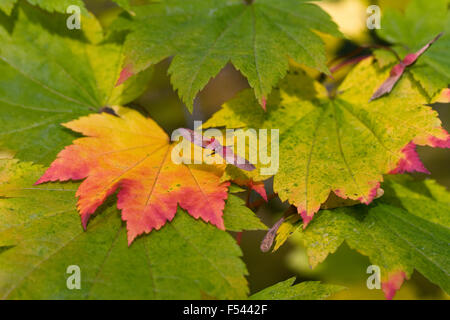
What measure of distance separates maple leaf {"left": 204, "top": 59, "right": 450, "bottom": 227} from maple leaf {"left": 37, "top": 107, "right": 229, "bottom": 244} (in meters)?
0.10

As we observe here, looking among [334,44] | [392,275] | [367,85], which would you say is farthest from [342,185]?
[334,44]

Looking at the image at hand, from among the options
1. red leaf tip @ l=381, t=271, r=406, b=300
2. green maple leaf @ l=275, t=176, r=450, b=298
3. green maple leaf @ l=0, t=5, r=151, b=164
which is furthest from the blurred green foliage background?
red leaf tip @ l=381, t=271, r=406, b=300

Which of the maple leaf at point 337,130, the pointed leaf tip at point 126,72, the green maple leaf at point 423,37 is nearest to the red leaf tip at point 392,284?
the maple leaf at point 337,130

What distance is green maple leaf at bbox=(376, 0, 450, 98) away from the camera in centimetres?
105

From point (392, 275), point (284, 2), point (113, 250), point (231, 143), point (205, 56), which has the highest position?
point (284, 2)

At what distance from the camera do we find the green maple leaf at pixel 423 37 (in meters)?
1.05

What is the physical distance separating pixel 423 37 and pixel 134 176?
3.18ft

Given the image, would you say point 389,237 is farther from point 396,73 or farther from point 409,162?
point 396,73

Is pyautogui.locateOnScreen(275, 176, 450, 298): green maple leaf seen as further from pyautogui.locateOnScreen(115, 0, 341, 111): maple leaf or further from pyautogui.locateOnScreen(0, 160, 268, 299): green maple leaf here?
pyautogui.locateOnScreen(115, 0, 341, 111): maple leaf

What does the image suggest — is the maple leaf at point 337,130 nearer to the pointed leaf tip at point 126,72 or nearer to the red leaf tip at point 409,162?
the red leaf tip at point 409,162

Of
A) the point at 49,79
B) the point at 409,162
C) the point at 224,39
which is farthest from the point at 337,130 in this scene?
the point at 49,79

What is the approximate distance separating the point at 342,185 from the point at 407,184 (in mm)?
364

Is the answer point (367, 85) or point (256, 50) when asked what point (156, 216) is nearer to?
point (256, 50)

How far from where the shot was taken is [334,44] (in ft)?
7.54
